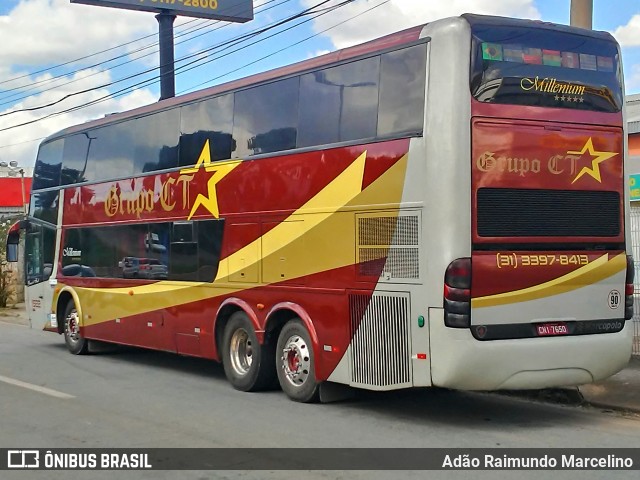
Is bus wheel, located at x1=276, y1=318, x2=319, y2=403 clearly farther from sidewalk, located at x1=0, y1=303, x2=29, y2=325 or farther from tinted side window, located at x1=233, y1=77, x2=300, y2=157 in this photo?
sidewalk, located at x1=0, y1=303, x2=29, y2=325

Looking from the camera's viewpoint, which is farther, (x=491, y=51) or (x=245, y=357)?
(x=245, y=357)

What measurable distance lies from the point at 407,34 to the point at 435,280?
2.65 metres

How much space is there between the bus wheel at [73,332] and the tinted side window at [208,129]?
492 cm

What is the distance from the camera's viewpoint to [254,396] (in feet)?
36.3

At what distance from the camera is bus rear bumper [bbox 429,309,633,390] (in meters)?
8.43

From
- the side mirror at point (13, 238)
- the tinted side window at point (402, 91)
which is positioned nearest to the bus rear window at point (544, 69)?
the tinted side window at point (402, 91)

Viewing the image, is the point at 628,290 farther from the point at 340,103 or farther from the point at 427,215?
the point at 340,103

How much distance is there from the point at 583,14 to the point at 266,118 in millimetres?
4500

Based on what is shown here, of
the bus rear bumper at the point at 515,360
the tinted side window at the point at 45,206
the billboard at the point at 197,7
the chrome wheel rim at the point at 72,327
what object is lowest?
the chrome wheel rim at the point at 72,327

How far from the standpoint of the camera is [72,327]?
16234mm

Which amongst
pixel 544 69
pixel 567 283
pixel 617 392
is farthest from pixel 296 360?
pixel 544 69

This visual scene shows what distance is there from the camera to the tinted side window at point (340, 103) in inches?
374

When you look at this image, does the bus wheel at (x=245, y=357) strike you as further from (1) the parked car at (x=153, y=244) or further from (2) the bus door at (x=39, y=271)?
(2) the bus door at (x=39, y=271)

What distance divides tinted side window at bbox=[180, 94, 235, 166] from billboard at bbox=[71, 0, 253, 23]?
1432 cm
